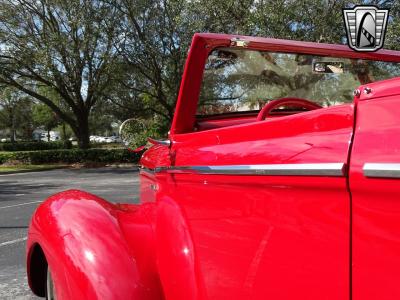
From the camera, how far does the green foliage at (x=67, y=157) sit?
26.2 metres

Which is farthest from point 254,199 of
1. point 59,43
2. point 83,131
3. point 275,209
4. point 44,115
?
point 44,115

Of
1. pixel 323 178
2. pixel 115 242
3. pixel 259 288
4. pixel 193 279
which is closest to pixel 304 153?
pixel 323 178

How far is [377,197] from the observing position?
1210 millimetres

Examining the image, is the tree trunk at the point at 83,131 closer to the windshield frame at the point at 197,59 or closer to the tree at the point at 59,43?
the tree at the point at 59,43

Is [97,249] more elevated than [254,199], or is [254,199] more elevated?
[254,199]

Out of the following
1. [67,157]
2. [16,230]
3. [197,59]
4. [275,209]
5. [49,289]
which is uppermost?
[197,59]

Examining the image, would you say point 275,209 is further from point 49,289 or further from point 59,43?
point 59,43

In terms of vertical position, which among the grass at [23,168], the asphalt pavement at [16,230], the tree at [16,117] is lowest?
the grass at [23,168]

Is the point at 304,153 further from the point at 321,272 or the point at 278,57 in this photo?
the point at 278,57

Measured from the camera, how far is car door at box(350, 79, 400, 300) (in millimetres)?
1169

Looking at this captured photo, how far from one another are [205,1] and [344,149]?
17925 mm

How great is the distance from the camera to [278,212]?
156cm

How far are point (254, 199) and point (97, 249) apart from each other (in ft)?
3.38

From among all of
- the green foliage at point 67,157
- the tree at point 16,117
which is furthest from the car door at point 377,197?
the tree at point 16,117
